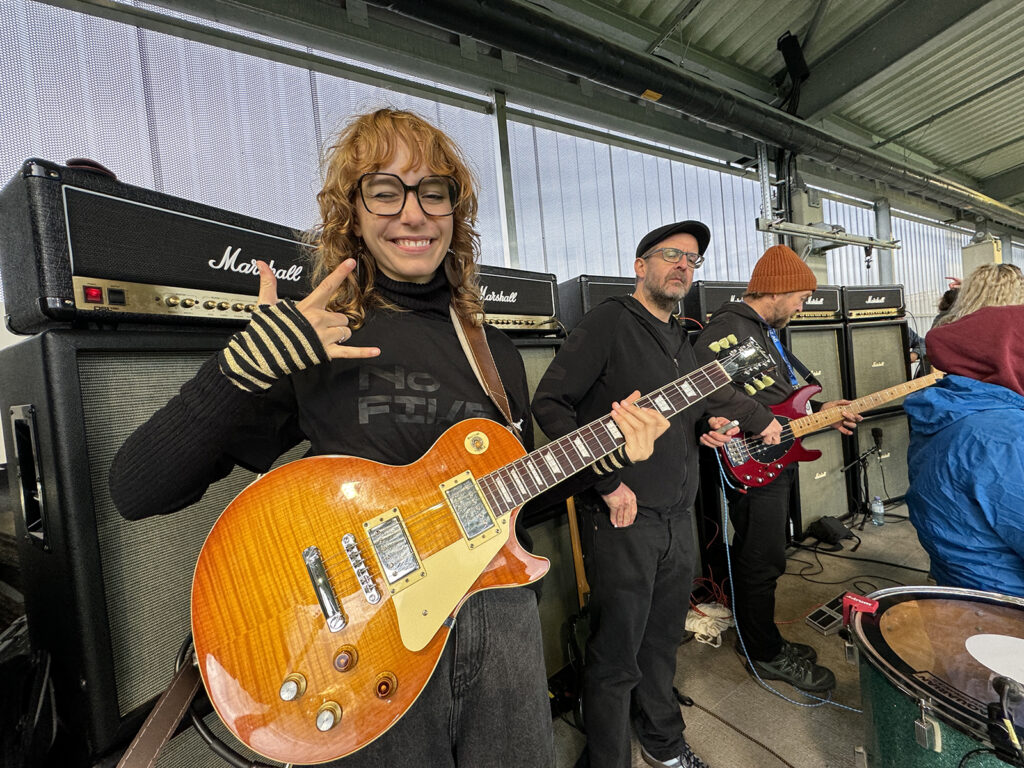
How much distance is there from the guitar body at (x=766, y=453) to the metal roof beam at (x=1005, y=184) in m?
8.03

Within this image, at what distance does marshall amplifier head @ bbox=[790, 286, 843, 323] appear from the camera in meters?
3.14

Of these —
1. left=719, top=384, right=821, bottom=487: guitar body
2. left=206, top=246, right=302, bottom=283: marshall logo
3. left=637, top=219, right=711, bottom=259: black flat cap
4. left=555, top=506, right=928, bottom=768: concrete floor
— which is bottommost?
left=555, top=506, right=928, bottom=768: concrete floor

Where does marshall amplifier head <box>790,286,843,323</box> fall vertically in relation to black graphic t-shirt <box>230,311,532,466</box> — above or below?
above

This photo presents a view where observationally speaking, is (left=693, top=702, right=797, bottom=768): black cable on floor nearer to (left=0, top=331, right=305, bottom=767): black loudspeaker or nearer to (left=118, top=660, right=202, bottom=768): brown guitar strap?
(left=0, top=331, right=305, bottom=767): black loudspeaker

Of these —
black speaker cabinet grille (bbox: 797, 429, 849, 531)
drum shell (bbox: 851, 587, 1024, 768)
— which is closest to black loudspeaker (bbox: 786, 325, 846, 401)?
black speaker cabinet grille (bbox: 797, 429, 849, 531)

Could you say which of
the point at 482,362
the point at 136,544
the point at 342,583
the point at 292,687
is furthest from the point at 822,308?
the point at 136,544

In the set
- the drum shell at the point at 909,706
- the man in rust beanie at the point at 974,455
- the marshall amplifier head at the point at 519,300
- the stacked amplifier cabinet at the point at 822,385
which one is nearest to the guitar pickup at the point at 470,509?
the drum shell at the point at 909,706

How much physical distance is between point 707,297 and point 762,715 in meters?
2.23

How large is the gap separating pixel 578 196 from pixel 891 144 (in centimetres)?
482

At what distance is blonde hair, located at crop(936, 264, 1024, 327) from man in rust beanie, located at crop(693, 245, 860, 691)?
0.64 metres

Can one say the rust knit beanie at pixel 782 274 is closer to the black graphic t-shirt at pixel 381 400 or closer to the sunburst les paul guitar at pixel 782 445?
the sunburst les paul guitar at pixel 782 445

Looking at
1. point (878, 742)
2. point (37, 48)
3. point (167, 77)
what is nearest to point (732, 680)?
point (878, 742)

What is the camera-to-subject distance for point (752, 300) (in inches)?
96.0

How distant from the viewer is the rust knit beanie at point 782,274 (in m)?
2.26
